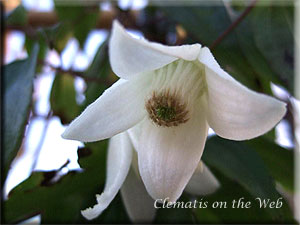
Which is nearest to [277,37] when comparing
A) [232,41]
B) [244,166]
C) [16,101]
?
[232,41]

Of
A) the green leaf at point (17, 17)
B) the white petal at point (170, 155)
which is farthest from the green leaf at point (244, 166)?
the green leaf at point (17, 17)

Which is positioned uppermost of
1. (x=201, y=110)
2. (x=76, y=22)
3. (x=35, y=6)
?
(x=201, y=110)

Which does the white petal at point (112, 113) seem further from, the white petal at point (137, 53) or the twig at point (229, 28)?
the twig at point (229, 28)

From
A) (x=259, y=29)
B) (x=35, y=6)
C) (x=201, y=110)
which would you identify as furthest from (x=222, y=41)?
(x=35, y=6)

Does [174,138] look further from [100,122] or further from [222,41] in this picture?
[222,41]

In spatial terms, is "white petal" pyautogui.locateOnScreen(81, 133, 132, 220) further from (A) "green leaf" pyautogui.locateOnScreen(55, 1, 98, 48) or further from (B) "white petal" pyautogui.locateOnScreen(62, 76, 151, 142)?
(A) "green leaf" pyautogui.locateOnScreen(55, 1, 98, 48)

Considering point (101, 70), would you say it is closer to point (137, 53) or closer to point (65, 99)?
point (65, 99)
